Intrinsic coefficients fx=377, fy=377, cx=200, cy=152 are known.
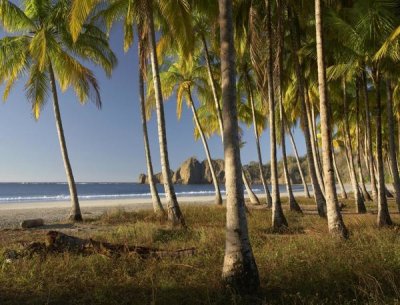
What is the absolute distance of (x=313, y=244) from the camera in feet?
25.9

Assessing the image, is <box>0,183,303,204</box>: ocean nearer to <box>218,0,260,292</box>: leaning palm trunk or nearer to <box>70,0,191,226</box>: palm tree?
<box>70,0,191,226</box>: palm tree

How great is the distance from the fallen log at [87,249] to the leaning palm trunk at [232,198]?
88.0 inches

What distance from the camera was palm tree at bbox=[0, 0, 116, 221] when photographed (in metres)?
14.9

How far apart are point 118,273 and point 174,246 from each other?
7.83 ft

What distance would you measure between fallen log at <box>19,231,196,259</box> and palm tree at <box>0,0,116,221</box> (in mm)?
8248

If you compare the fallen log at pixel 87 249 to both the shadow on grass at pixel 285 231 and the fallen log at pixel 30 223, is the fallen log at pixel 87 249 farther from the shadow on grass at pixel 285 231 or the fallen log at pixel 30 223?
the fallen log at pixel 30 223

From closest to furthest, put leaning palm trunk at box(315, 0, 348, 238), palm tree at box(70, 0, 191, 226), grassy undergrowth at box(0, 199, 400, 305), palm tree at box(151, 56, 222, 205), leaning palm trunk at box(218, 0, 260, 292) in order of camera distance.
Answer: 1. grassy undergrowth at box(0, 199, 400, 305)
2. leaning palm trunk at box(218, 0, 260, 292)
3. leaning palm trunk at box(315, 0, 348, 238)
4. palm tree at box(70, 0, 191, 226)
5. palm tree at box(151, 56, 222, 205)

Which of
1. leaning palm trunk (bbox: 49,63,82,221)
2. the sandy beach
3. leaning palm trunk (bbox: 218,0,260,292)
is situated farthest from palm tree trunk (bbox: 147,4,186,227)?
leaning palm trunk (bbox: 218,0,260,292)

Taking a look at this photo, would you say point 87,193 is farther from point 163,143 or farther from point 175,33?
point 175,33

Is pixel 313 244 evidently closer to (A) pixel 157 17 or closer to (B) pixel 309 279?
(B) pixel 309 279

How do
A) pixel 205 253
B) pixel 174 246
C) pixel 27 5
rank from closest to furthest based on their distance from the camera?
pixel 205 253 < pixel 174 246 < pixel 27 5

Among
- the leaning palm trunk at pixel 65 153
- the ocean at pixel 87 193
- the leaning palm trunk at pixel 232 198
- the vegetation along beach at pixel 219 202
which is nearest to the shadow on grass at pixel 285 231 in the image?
the vegetation along beach at pixel 219 202

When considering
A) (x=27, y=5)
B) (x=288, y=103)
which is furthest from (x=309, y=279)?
(x=288, y=103)

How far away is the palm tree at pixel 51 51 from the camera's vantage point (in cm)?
1487
